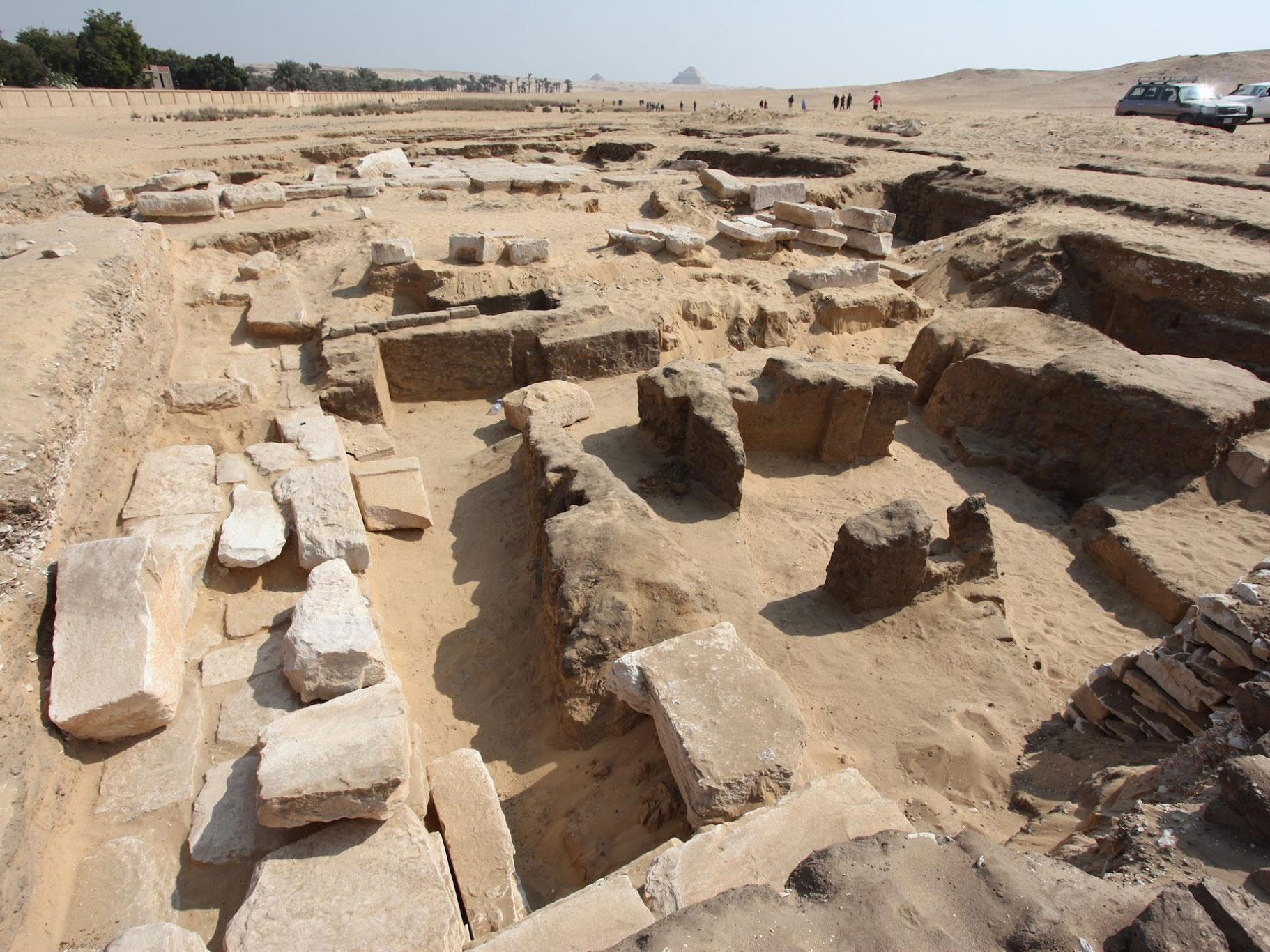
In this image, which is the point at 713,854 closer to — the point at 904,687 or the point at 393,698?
the point at 393,698

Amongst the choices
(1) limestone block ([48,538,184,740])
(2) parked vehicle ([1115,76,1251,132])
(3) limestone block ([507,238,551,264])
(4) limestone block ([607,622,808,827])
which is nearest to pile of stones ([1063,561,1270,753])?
(4) limestone block ([607,622,808,827])

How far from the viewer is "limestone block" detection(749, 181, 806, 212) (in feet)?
38.5

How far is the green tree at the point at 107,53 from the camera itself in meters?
33.3

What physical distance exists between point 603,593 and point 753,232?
8092 millimetres

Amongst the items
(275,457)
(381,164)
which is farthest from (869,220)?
(275,457)

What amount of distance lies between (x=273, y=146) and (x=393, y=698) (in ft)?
55.5

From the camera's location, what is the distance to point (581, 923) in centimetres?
233

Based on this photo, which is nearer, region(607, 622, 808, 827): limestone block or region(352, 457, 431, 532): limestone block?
region(607, 622, 808, 827): limestone block

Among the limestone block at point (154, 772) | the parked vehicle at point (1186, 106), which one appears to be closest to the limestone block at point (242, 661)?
the limestone block at point (154, 772)

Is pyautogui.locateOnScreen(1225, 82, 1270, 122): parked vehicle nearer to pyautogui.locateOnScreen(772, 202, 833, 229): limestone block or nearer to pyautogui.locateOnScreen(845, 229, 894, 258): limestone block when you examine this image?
pyautogui.locateOnScreen(845, 229, 894, 258): limestone block

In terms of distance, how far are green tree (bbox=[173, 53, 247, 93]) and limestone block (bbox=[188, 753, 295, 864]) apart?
153 feet

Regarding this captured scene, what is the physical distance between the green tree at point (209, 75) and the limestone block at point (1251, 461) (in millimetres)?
47423

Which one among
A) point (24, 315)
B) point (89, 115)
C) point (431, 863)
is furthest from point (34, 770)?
point (89, 115)

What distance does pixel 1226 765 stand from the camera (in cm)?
239
